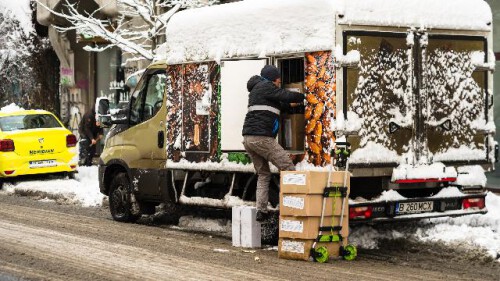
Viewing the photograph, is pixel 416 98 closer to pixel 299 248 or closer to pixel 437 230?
pixel 437 230

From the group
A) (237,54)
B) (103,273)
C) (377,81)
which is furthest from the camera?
(237,54)

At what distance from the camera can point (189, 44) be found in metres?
13.2

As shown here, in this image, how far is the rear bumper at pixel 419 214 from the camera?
36.9ft

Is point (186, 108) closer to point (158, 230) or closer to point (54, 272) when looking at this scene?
point (158, 230)

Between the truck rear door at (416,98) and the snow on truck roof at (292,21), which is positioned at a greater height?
the snow on truck roof at (292,21)

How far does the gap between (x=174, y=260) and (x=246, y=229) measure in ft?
4.88

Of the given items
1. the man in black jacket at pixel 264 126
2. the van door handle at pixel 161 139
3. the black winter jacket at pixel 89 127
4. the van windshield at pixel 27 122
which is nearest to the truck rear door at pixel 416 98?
the man in black jacket at pixel 264 126

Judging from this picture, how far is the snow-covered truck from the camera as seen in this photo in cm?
1115

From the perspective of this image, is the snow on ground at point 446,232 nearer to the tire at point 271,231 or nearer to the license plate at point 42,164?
the tire at point 271,231

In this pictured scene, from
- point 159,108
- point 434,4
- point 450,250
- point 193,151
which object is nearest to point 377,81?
point 434,4

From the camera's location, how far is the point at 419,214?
1179 centimetres

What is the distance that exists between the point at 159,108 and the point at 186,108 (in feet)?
2.88

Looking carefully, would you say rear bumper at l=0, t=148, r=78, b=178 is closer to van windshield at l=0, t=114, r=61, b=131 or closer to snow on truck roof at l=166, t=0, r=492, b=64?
van windshield at l=0, t=114, r=61, b=131

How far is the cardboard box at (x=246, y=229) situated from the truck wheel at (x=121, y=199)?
10.1ft
